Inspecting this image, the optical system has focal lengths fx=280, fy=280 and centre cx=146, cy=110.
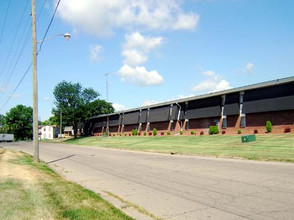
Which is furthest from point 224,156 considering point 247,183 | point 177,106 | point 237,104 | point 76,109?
point 76,109

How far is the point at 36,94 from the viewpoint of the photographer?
54.4 ft

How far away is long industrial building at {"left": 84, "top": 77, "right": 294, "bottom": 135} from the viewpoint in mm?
31406

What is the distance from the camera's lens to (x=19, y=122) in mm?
111750

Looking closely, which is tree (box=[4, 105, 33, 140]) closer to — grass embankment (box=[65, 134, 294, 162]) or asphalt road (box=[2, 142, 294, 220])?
grass embankment (box=[65, 134, 294, 162])

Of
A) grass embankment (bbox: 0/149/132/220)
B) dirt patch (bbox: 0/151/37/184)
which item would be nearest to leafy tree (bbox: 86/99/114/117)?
dirt patch (bbox: 0/151/37/184)

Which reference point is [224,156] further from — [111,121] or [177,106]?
[111,121]

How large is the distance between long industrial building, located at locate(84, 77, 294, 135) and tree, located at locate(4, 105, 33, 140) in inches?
2893

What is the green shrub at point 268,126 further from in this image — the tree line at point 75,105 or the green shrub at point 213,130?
the tree line at point 75,105

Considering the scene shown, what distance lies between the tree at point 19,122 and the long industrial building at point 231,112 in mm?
73479

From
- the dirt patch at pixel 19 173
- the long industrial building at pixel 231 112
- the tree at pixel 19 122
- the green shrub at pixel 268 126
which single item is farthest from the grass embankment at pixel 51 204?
the tree at pixel 19 122

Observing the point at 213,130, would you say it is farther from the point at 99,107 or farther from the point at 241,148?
the point at 99,107

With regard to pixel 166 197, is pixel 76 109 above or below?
above

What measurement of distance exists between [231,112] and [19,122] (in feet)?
319

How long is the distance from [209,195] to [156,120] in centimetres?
4536
